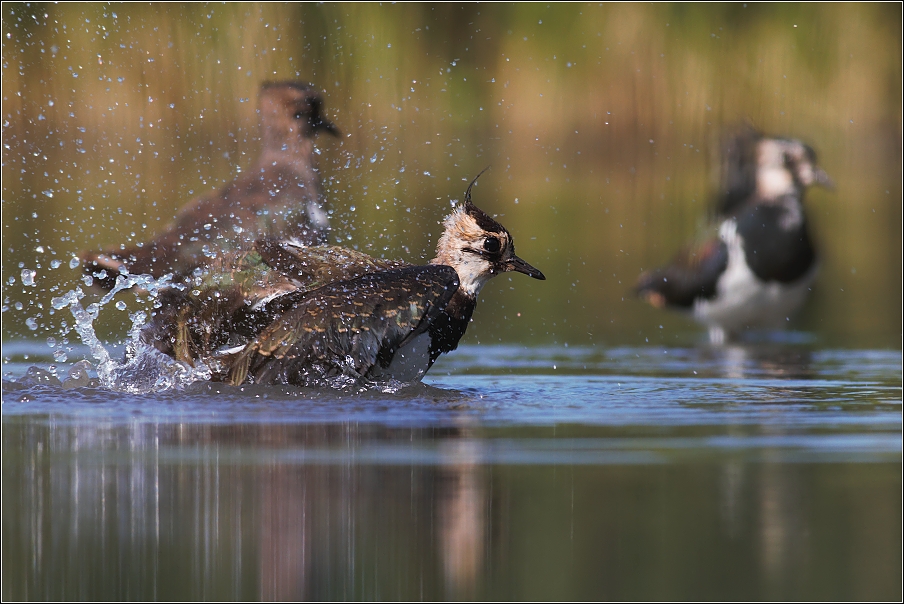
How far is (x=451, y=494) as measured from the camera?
4.55 m

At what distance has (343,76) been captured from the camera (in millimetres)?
12672

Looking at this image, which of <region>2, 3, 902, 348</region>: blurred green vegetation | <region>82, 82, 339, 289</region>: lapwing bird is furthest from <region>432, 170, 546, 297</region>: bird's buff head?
<region>2, 3, 902, 348</region>: blurred green vegetation

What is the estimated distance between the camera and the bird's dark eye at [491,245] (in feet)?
22.9

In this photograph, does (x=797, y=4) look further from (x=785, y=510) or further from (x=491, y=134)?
(x=785, y=510)

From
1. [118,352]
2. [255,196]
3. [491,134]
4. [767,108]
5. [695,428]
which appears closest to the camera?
[695,428]

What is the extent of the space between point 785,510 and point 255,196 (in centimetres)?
496

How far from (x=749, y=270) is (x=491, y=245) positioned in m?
4.43

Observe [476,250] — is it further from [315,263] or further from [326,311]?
[326,311]

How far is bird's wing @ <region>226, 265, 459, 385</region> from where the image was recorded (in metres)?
6.26

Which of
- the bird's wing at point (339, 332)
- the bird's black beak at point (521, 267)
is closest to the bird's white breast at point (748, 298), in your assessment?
the bird's black beak at point (521, 267)

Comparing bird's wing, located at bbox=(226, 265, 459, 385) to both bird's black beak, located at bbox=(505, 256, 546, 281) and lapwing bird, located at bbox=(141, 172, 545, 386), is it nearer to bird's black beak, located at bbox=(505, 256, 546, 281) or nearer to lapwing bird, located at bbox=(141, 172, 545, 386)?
lapwing bird, located at bbox=(141, 172, 545, 386)

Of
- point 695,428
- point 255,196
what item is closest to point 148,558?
point 695,428

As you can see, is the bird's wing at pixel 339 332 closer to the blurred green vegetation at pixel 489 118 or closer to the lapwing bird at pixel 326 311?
the lapwing bird at pixel 326 311

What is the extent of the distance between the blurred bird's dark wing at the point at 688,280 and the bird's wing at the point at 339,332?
4.95 metres
